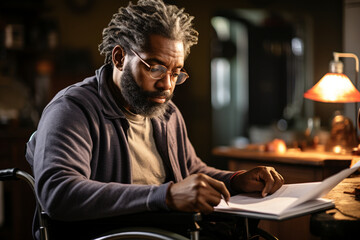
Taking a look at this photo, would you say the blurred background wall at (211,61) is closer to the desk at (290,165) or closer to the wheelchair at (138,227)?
the desk at (290,165)

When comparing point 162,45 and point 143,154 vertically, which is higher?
point 162,45

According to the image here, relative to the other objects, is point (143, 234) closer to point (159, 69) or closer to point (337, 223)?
point (337, 223)

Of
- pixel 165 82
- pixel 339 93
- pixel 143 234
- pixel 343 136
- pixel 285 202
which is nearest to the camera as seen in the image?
pixel 143 234

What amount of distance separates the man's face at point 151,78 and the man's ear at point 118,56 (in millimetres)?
42

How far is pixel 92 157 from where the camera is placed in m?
1.41

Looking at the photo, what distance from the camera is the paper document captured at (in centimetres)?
110

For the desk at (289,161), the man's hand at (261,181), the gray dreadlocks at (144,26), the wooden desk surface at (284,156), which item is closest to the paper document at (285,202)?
the man's hand at (261,181)

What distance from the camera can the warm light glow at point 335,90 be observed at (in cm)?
200

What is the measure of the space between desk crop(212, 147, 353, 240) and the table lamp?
0.11 meters

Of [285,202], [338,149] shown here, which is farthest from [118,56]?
[338,149]

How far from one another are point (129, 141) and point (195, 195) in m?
0.55

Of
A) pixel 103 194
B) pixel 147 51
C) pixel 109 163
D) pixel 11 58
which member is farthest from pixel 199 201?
pixel 11 58

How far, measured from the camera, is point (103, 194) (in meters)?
Result: 1.14

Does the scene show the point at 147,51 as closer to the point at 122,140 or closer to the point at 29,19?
the point at 122,140
